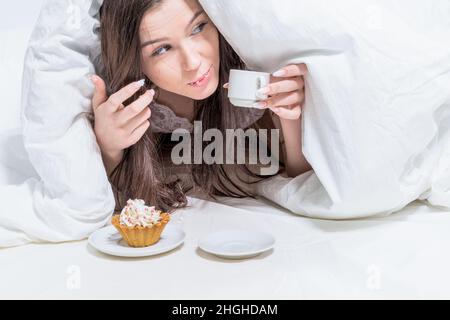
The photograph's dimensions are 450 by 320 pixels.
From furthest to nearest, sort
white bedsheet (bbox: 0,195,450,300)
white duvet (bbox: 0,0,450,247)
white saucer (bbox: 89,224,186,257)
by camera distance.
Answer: white duvet (bbox: 0,0,450,247) < white saucer (bbox: 89,224,186,257) < white bedsheet (bbox: 0,195,450,300)

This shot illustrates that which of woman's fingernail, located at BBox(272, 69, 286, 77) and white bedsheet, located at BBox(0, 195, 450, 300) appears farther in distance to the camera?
woman's fingernail, located at BBox(272, 69, 286, 77)

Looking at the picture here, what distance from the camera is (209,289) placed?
918 mm

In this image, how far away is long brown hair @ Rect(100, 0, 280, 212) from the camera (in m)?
1.20

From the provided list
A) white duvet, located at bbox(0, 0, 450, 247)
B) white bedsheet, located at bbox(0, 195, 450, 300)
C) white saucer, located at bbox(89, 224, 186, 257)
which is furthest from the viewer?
white duvet, located at bbox(0, 0, 450, 247)

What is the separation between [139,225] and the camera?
105cm

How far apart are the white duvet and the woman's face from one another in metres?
0.04

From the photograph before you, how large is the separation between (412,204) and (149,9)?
670 millimetres

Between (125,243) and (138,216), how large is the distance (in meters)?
0.07

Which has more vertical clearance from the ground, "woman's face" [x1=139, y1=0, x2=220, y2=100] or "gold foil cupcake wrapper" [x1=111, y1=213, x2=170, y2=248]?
"woman's face" [x1=139, y1=0, x2=220, y2=100]

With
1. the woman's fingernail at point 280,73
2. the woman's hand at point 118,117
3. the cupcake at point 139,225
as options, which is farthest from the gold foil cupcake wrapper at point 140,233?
the woman's fingernail at point 280,73

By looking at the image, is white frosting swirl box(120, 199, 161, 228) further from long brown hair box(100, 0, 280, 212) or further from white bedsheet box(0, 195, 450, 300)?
long brown hair box(100, 0, 280, 212)

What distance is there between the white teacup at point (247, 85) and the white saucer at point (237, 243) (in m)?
0.25

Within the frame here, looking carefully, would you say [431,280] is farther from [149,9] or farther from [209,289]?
[149,9]

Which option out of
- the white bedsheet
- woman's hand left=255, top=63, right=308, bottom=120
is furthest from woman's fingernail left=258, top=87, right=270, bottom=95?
the white bedsheet
